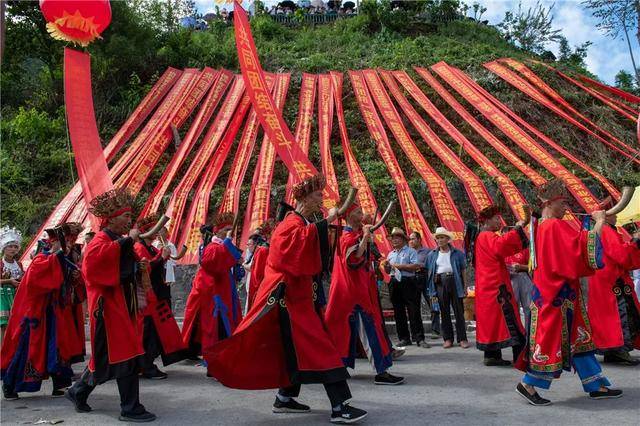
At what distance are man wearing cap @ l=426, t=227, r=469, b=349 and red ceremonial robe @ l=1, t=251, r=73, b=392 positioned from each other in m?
4.45

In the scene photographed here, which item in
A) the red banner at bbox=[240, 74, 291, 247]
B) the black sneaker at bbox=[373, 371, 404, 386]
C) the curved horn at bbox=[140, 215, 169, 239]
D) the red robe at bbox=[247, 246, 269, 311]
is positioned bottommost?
the black sneaker at bbox=[373, 371, 404, 386]

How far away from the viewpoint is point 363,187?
12.6m

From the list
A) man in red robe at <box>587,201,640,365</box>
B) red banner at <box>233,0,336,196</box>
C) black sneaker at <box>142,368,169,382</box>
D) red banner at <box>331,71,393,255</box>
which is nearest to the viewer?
man in red robe at <box>587,201,640,365</box>

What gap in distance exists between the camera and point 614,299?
631cm

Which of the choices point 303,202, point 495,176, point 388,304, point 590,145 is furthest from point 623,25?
point 303,202

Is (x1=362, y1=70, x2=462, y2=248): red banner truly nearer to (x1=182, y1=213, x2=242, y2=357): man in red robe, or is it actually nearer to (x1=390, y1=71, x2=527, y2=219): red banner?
(x1=390, y1=71, x2=527, y2=219): red banner

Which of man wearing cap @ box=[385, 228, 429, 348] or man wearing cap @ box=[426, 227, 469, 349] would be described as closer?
man wearing cap @ box=[426, 227, 469, 349]

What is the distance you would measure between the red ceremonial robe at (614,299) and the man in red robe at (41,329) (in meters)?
4.71

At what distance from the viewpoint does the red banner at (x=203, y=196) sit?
1103 cm

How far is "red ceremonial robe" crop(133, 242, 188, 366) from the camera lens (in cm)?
647

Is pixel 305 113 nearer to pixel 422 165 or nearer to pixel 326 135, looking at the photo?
pixel 326 135

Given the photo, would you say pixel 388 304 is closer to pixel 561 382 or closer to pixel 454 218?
pixel 454 218

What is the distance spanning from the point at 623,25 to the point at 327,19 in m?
15.7

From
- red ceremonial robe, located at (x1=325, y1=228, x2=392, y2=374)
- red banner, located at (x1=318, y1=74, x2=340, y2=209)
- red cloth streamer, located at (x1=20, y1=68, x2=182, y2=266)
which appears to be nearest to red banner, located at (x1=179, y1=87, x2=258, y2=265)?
red banner, located at (x1=318, y1=74, x2=340, y2=209)
